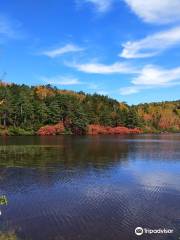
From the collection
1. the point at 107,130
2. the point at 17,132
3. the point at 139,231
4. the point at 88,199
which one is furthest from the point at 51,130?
the point at 139,231

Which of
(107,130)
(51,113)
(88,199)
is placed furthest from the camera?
(107,130)

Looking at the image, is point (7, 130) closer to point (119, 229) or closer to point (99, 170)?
point (99, 170)

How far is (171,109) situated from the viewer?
620 feet

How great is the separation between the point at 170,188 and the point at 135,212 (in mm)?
6487

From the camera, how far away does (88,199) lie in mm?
19656

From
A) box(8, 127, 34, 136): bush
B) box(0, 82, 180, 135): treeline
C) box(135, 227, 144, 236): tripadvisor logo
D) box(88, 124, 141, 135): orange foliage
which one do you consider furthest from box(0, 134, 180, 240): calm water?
box(88, 124, 141, 135): orange foliage

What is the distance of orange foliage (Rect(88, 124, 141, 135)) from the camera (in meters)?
108

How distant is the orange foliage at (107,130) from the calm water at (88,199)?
73558 mm

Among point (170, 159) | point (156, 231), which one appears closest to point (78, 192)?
point (156, 231)

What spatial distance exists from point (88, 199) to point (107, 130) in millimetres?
94577

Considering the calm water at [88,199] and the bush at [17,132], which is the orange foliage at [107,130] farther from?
the calm water at [88,199]
